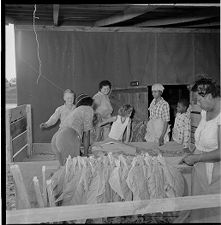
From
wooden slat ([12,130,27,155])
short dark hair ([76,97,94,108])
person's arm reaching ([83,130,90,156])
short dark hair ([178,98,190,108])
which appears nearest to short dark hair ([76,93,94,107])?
short dark hair ([76,97,94,108])

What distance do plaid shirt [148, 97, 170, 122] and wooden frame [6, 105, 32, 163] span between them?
0.46 meters

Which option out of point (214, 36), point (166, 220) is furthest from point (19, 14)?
point (166, 220)

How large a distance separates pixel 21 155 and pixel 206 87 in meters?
0.74

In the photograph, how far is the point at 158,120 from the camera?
4.93 ft

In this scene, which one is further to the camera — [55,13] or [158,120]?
[158,120]

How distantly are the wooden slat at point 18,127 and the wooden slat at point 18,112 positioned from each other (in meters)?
0.01

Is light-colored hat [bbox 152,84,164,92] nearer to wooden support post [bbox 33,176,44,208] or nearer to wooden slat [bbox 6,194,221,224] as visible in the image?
wooden slat [bbox 6,194,221,224]

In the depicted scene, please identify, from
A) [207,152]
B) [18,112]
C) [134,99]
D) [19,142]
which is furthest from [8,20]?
[207,152]

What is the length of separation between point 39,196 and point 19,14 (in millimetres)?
650

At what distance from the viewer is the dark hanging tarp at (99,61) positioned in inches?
55.2

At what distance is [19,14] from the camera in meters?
1.36

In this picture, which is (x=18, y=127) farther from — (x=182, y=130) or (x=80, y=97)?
(x=182, y=130)

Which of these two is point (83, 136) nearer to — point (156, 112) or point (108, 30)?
point (156, 112)

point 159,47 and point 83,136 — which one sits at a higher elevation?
point 159,47
